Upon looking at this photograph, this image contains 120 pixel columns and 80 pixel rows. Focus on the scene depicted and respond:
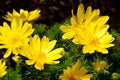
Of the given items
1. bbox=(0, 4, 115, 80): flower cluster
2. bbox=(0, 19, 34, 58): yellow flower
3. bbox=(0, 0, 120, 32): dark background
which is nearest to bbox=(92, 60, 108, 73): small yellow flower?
bbox=(0, 4, 115, 80): flower cluster

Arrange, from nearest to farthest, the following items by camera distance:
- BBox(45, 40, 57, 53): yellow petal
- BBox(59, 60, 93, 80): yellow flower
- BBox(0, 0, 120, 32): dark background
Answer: BBox(59, 60, 93, 80): yellow flower < BBox(45, 40, 57, 53): yellow petal < BBox(0, 0, 120, 32): dark background

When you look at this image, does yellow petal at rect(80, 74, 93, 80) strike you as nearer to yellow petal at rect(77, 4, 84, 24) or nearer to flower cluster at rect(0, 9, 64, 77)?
flower cluster at rect(0, 9, 64, 77)

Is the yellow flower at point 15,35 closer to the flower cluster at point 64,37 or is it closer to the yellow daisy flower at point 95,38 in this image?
the flower cluster at point 64,37

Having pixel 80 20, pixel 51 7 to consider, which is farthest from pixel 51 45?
pixel 51 7

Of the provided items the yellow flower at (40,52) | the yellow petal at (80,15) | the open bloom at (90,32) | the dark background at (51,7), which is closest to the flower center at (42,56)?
the yellow flower at (40,52)

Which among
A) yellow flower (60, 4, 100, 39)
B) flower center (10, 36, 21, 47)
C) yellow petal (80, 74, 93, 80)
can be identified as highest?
yellow flower (60, 4, 100, 39)

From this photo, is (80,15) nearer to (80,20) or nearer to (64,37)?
(80,20)
